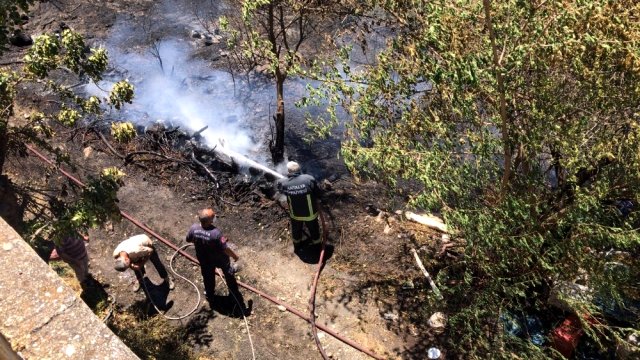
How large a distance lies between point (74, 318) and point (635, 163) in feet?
17.3

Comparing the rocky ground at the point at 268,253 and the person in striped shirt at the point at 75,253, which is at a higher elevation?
the person in striped shirt at the point at 75,253

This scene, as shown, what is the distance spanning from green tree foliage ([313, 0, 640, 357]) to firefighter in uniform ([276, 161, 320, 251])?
245cm

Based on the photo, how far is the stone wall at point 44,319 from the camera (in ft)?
11.6

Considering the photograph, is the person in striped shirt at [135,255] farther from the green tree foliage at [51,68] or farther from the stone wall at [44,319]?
the stone wall at [44,319]

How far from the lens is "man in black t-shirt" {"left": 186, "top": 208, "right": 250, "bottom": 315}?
25.3 ft

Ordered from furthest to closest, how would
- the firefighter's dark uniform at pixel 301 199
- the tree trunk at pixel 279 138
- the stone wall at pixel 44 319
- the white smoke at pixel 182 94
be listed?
1. the white smoke at pixel 182 94
2. the tree trunk at pixel 279 138
3. the firefighter's dark uniform at pixel 301 199
4. the stone wall at pixel 44 319

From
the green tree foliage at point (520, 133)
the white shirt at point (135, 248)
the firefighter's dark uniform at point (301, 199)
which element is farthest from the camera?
the firefighter's dark uniform at point (301, 199)

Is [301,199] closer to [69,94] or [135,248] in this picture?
[135,248]

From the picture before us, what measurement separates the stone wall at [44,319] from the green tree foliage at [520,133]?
3.60 m

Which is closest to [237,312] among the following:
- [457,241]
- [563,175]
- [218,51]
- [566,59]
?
[457,241]

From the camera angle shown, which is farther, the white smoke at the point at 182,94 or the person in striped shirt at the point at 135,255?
the white smoke at the point at 182,94

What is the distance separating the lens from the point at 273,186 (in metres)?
10.6

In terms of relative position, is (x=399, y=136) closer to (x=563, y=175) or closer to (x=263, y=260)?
(x=563, y=175)

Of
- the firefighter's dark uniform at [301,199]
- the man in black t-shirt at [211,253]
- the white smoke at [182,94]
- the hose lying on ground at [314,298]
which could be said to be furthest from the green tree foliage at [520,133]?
the white smoke at [182,94]
